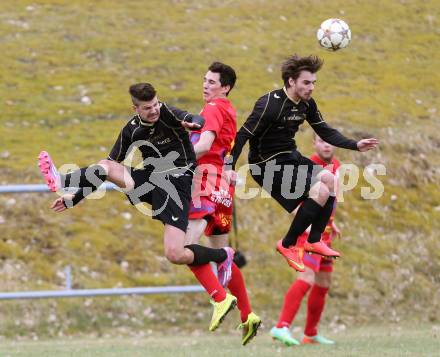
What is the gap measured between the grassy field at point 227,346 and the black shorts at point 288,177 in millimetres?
1345

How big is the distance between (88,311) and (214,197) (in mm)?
4246

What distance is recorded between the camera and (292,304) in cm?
960

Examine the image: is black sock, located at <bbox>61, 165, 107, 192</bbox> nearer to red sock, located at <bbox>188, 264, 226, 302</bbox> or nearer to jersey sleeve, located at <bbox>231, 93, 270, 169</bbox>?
red sock, located at <bbox>188, 264, 226, 302</bbox>

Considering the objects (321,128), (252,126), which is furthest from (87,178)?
(321,128)

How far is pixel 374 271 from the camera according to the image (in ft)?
43.0

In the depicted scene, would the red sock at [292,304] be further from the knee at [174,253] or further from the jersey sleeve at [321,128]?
the knee at [174,253]

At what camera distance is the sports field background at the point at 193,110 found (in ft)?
40.2

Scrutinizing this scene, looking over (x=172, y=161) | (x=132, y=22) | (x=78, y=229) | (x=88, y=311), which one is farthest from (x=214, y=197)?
(x=132, y=22)

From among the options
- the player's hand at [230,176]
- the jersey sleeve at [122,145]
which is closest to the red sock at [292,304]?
the player's hand at [230,176]

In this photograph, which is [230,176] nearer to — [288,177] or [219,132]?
[219,132]

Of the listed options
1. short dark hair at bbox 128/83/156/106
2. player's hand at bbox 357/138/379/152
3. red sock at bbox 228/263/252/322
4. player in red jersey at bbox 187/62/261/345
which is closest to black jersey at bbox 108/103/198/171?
short dark hair at bbox 128/83/156/106

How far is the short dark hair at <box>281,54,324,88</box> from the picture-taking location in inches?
324

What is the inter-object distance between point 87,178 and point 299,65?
2.11 metres

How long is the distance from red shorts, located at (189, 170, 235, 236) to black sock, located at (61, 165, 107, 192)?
32.5 inches
